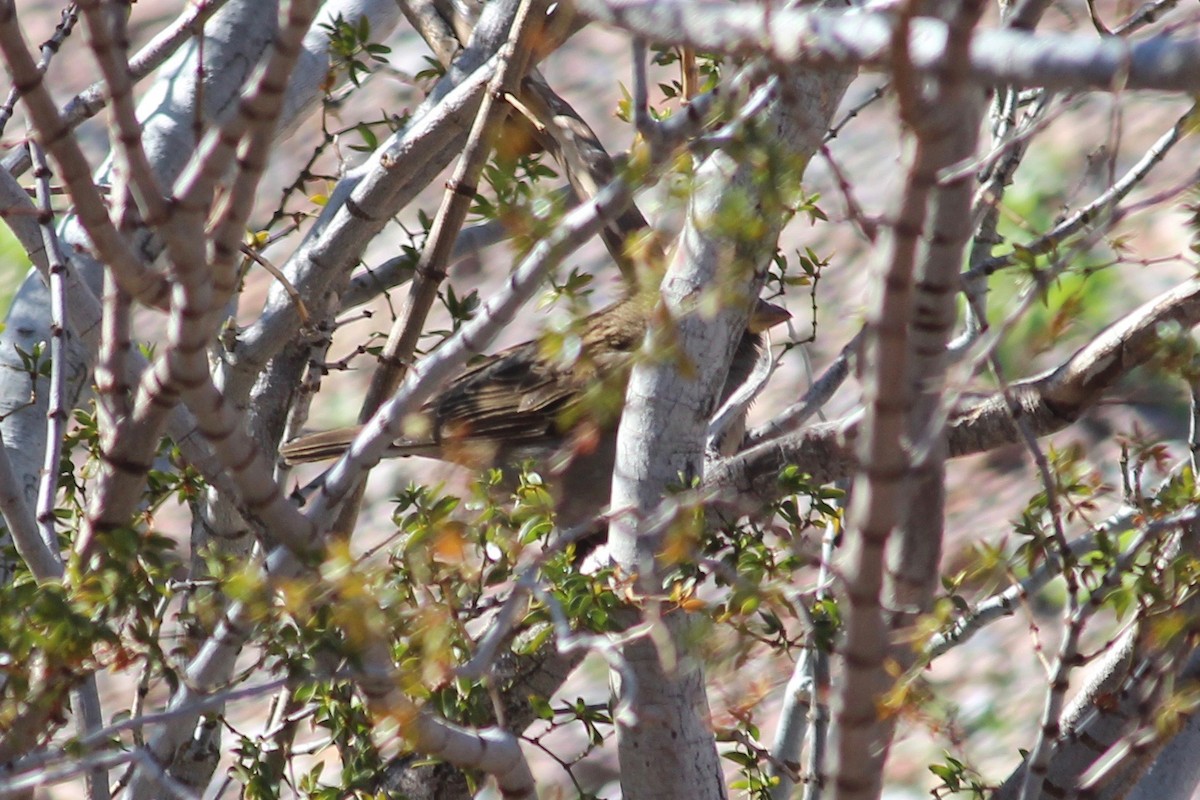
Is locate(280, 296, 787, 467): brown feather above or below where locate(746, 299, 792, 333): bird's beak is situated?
below

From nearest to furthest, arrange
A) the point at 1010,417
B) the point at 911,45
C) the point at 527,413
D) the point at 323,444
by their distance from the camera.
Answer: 1. the point at 911,45
2. the point at 1010,417
3. the point at 323,444
4. the point at 527,413

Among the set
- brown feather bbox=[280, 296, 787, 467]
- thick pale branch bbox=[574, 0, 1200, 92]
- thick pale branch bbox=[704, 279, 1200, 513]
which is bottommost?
thick pale branch bbox=[574, 0, 1200, 92]

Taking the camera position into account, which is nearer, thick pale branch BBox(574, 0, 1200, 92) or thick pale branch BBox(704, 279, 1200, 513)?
thick pale branch BBox(574, 0, 1200, 92)

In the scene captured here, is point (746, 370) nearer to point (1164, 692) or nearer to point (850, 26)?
point (1164, 692)

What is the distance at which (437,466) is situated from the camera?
5.80m

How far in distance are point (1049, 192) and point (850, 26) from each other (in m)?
3.84

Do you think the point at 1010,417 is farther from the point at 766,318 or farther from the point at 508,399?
the point at 508,399

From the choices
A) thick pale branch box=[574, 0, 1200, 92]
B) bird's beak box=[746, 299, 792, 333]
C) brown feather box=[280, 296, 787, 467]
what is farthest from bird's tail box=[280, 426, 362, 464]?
thick pale branch box=[574, 0, 1200, 92]

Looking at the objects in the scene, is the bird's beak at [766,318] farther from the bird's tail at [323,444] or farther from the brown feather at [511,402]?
the bird's tail at [323,444]

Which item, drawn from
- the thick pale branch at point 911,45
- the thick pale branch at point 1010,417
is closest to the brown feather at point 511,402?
the thick pale branch at point 1010,417

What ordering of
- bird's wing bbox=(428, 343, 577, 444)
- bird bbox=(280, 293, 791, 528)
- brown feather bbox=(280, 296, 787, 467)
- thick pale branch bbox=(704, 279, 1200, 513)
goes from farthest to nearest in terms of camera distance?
1. bird's wing bbox=(428, 343, 577, 444)
2. brown feather bbox=(280, 296, 787, 467)
3. bird bbox=(280, 293, 791, 528)
4. thick pale branch bbox=(704, 279, 1200, 513)

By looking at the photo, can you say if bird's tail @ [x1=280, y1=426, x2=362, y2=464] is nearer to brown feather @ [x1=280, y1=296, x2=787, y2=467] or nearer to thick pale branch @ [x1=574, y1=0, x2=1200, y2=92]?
brown feather @ [x1=280, y1=296, x2=787, y2=467]

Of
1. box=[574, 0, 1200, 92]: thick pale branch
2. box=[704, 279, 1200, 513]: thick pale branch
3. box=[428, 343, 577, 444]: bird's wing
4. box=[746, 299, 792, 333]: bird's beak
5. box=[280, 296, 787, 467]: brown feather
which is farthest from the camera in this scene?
box=[428, 343, 577, 444]: bird's wing

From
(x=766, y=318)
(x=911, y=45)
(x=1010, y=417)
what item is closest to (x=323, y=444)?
(x=766, y=318)
